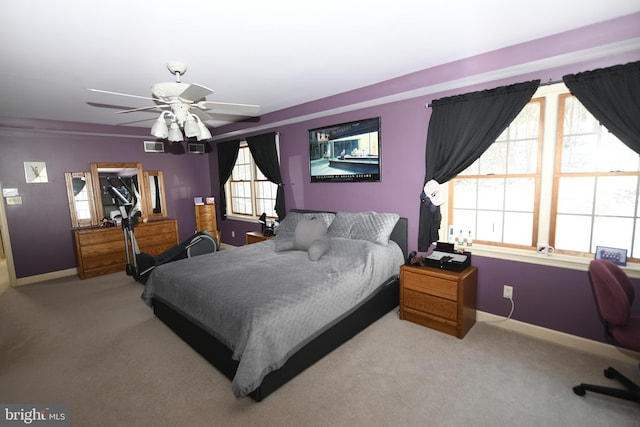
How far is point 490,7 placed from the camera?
6.38ft

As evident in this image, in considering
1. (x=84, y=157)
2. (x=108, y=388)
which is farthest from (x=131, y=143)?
(x=108, y=388)

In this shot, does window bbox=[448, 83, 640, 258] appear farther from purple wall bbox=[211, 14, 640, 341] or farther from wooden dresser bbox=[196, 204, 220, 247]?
wooden dresser bbox=[196, 204, 220, 247]

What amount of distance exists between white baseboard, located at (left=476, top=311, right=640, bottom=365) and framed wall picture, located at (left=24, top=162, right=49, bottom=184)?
6.42 m

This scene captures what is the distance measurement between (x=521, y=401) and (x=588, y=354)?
3.28 ft

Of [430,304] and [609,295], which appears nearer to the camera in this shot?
[609,295]

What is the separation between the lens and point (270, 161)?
4.94 metres

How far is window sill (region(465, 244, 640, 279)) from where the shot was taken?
231cm

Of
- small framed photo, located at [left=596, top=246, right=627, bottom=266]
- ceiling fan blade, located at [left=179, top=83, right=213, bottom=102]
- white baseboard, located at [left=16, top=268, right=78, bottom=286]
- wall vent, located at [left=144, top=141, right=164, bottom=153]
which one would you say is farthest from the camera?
wall vent, located at [left=144, top=141, right=164, bottom=153]

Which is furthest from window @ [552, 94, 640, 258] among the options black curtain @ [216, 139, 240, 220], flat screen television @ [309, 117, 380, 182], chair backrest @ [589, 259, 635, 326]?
black curtain @ [216, 139, 240, 220]

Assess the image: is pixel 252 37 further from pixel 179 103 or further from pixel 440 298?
pixel 440 298

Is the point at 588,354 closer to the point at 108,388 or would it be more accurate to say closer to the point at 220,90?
the point at 108,388

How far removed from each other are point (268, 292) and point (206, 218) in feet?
14.2

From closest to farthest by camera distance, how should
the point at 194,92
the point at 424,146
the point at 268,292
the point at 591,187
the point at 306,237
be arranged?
the point at 194,92
the point at 268,292
the point at 591,187
the point at 424,146
the point at 306,237

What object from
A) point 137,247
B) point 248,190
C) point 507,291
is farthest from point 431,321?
point 137,247
